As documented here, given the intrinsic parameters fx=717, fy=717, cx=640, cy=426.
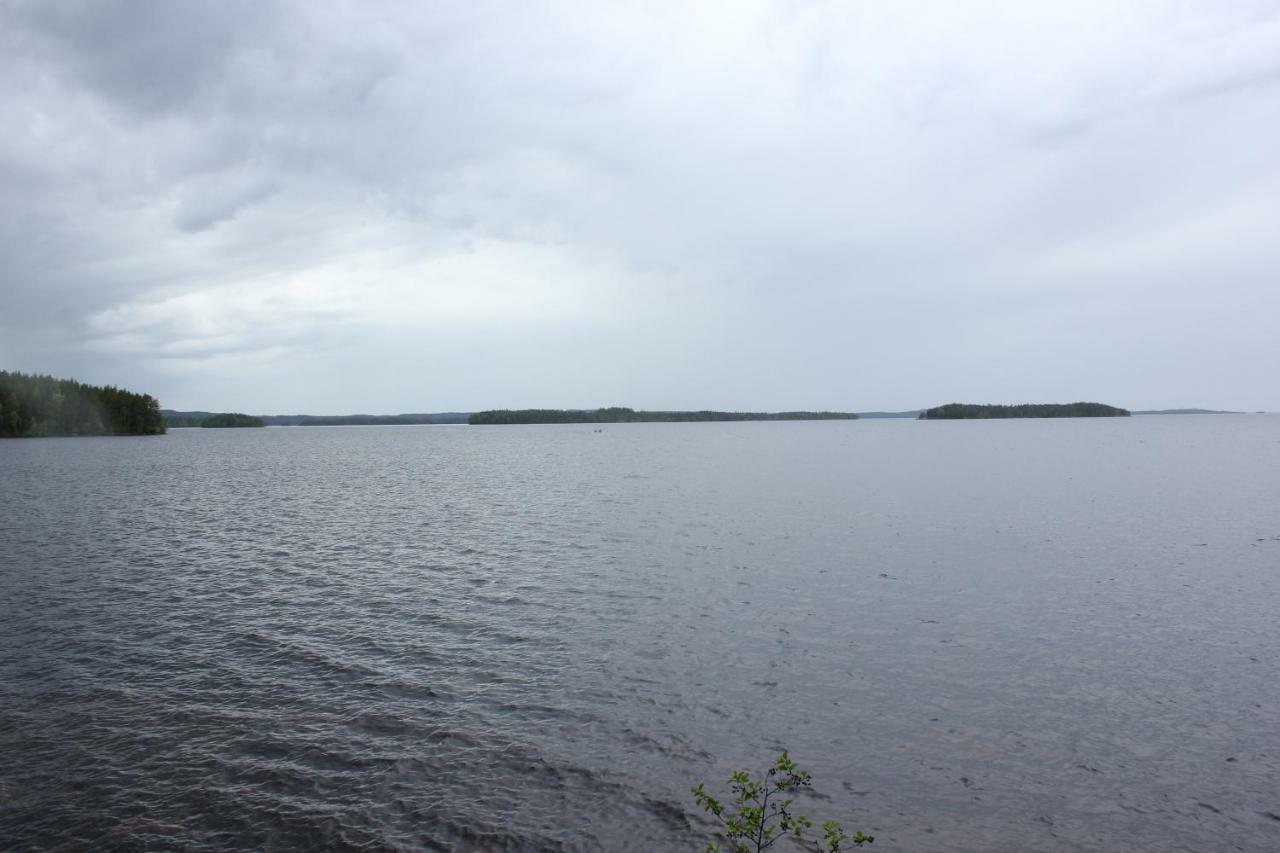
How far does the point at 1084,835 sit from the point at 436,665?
1387 centimetres

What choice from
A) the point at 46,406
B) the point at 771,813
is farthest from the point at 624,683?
the point at 46,406

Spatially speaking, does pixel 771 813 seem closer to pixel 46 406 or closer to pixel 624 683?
pixel 624 683

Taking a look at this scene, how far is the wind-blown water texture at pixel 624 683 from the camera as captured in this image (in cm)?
1139

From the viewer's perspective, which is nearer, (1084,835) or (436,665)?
(1084,835)

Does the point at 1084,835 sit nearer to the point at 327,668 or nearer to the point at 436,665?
the point at 436,665

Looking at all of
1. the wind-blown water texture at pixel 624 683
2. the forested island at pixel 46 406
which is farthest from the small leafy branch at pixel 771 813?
the forested island at pixel 46 406

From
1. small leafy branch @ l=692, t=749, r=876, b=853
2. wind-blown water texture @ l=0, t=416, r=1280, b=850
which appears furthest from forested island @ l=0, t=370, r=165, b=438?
small leafy branch @ l=692, t=749, r=876, b=853

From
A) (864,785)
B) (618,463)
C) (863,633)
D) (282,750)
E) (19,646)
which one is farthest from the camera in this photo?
(618,463)

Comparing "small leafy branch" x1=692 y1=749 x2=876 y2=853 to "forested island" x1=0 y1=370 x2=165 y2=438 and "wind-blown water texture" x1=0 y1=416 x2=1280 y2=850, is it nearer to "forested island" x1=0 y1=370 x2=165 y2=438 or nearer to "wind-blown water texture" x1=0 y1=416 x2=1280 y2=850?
"wind-blown water texture" x1=0 y1=416 x2=1280 y2=850

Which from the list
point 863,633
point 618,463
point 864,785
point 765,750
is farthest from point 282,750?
point 618,463

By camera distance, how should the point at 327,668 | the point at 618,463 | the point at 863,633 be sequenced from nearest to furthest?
the point at 327,668, the point at 863,633, the point at 618,463

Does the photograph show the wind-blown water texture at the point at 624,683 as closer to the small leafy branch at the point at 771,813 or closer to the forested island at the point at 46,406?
the small leafy branch at the point at 771,813

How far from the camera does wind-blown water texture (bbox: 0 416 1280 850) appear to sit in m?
11.4

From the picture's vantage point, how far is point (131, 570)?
1151 inches
